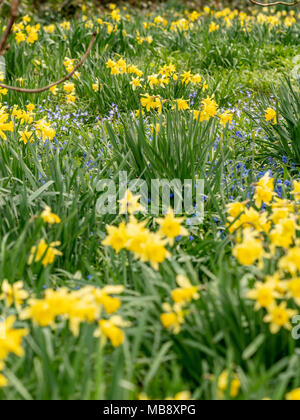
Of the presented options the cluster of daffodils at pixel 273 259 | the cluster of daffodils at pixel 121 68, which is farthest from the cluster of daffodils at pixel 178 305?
the cluster of daffodils at pixel 121 68

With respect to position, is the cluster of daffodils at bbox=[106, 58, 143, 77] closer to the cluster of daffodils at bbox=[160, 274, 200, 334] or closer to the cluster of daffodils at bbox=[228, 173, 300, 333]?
the cluster of daffodils at bbox=[228, 173, 300, 333]

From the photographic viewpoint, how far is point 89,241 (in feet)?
7.74

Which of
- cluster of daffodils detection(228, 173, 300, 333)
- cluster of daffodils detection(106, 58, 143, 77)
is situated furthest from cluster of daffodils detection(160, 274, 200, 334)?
cluster of daffodils detection(106, 58, 143, 77)

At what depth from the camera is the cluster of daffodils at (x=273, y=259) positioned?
152 cm

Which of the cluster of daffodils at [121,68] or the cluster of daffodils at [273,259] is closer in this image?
the cluster of daffodils at [273,259]

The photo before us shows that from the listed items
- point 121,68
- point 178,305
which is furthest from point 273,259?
point 121,68

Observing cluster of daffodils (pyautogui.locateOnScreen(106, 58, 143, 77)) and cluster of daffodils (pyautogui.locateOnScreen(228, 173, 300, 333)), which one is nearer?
cluster of daffodils (pyautogui.locateOnScreen(228, 173, 300, 333))

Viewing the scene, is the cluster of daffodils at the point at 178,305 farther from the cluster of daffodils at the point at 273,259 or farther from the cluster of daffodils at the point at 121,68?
the cluster of daffodils at the point at 121,68

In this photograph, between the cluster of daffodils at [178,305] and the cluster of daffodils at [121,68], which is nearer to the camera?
the cluster of daffodils at [178,305]

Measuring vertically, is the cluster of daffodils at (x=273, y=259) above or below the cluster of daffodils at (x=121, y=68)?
below

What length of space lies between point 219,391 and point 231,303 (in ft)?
0.99

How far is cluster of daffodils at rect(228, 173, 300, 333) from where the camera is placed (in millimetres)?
1520

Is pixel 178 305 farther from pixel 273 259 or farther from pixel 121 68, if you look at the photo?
pixel 121 68

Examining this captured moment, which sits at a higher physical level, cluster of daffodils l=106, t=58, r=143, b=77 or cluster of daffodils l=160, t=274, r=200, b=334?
cluster of daffodils l=106, t=58, r=143, b=77
